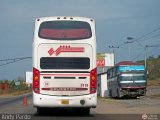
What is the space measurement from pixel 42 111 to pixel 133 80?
26743 mm

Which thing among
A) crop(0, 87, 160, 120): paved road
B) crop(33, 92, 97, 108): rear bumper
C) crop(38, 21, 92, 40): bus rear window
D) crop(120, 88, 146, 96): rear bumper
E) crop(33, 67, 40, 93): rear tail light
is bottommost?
crop(120, 88, 146, 96): rear bumper

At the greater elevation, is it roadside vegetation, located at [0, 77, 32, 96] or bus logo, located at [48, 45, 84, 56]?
bus logo, located at [48, 45, 84, 56]

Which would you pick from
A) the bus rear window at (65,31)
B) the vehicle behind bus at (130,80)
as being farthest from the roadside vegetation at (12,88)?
the bus rear window at (65,31)

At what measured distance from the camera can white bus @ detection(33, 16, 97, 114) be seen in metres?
21.5

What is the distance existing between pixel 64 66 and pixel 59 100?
1540 mm

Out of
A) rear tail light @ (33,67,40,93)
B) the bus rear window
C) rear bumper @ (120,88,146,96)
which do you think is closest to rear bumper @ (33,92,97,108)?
rear tail light @ (33,67,40,93)

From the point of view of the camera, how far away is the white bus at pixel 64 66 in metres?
21.5

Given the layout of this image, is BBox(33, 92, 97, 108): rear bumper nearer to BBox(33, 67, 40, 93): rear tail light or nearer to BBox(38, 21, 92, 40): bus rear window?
BBox(33, 67, 40, 93): rear tail light

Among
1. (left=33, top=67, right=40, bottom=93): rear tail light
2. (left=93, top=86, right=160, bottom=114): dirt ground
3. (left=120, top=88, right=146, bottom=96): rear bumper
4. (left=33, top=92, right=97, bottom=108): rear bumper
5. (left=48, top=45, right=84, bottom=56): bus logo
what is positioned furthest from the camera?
(left=120, top=88, right=146, bottom=96): rear bumper

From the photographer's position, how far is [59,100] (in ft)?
70.3

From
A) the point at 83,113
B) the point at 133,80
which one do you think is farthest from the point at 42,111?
the point at 133,80

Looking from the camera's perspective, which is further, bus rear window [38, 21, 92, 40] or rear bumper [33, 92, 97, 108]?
bus rear window [38, 21, 92, 40]

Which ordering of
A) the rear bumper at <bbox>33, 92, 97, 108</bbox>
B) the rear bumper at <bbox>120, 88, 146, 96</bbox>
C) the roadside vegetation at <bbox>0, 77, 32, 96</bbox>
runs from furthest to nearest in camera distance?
the roadside vegetation at <bbox>0, 77, 32, 96</bbox>
the rear bumper at <bbox>120, 88, 146, 96</bbox>
the rear bumper at <bbox>33, 92, 97, 108</bbox>

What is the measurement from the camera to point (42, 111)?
2395 centimetres
